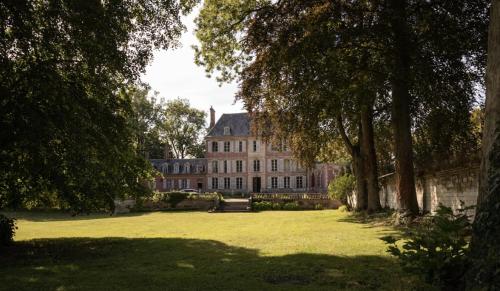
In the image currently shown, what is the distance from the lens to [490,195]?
4660 mm

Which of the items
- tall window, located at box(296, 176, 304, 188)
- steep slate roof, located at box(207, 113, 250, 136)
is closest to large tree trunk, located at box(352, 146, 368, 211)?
tall window, located at box(296, 176, 304, 188)

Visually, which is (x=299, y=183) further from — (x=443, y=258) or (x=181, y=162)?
(x=443, y=258)

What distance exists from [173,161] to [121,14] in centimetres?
5495

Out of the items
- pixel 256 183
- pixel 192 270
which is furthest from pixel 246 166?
pixel 192 270

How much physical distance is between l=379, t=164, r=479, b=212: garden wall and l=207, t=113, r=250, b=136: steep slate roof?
42.1 m

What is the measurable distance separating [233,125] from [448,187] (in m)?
45.9

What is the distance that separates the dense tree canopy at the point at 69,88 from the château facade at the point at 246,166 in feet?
152

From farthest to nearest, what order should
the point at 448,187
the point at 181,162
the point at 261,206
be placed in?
the point at 181,162 < the point at 261,206 < the point at 448,187

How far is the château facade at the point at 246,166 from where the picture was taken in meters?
57.5

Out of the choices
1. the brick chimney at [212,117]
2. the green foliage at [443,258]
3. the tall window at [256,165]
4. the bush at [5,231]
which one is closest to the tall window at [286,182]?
the tall window at [256,165]

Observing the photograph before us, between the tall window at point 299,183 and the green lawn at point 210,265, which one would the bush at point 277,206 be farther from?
the green lawn at point 210,265

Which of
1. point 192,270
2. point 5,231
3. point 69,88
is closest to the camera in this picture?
point 192,270

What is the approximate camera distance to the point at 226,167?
5916cm

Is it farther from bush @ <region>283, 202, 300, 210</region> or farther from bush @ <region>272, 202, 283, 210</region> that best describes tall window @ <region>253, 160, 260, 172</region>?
bush @ <region>283, 202, 300, 210</region>
